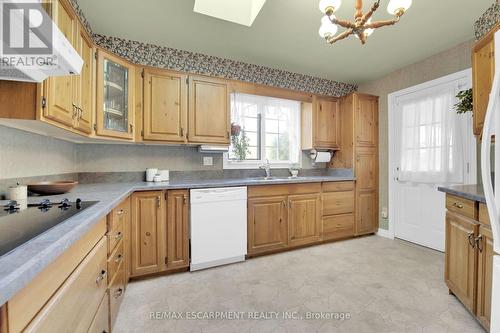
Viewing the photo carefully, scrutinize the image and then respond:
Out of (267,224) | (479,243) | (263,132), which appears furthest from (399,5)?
(267,224)

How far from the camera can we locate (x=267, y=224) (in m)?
2.70

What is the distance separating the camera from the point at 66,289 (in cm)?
78

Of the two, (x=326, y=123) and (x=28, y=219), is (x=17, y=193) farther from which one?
(x=326, y=123)

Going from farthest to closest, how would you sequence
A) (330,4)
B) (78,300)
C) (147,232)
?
1. (147,232)
2. (330,4)
3. (78,300)

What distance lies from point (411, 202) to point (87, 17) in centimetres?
437

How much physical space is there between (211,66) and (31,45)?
2.28 metres

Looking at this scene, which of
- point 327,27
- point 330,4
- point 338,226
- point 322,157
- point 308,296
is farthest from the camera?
point 322,157

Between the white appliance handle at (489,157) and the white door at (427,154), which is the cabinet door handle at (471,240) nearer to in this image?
the white appliance handle at (489,157)

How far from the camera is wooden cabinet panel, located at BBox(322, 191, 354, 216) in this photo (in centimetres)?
Result: 312

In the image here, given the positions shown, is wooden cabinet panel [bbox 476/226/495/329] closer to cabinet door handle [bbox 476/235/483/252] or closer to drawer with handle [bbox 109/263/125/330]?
cabinet door handle [bbox 476/235/483/252]

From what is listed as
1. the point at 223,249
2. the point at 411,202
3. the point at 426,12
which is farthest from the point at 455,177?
the point at 223,249

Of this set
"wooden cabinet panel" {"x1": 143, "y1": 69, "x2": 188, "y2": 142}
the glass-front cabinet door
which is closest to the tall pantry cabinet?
"wooden cabinet panel" {"x1": 143, "y1": 69, "x2": 188, "y2": 142}

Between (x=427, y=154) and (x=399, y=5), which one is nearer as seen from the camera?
(x=399, y=5)

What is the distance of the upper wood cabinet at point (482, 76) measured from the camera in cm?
169
